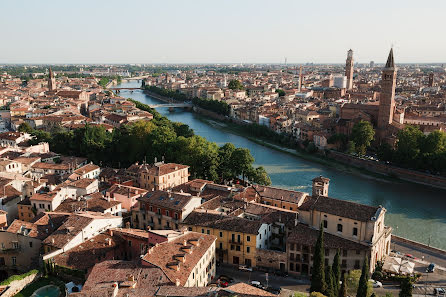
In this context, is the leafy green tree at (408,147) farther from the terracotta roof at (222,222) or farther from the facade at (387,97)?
the terracotta roof at (222,222)

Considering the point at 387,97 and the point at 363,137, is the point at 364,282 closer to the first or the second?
the point at 363,137

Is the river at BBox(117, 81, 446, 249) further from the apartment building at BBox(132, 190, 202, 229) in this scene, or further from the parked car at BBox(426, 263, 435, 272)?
the apartment building at BBox(132, 190, 202, 229)

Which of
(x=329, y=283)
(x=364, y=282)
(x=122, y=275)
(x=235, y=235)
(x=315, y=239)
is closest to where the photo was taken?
(x=364, y=282)

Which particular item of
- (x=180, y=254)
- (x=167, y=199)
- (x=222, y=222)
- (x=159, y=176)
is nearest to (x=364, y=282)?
(x=180, y=254)

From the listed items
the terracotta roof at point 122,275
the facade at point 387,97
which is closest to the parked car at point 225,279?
the terracotta roof at point 122,275

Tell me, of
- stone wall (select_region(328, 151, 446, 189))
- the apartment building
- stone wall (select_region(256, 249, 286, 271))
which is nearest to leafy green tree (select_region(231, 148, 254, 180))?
the apartment building

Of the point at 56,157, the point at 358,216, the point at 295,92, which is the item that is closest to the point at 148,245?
the point at 358,216
